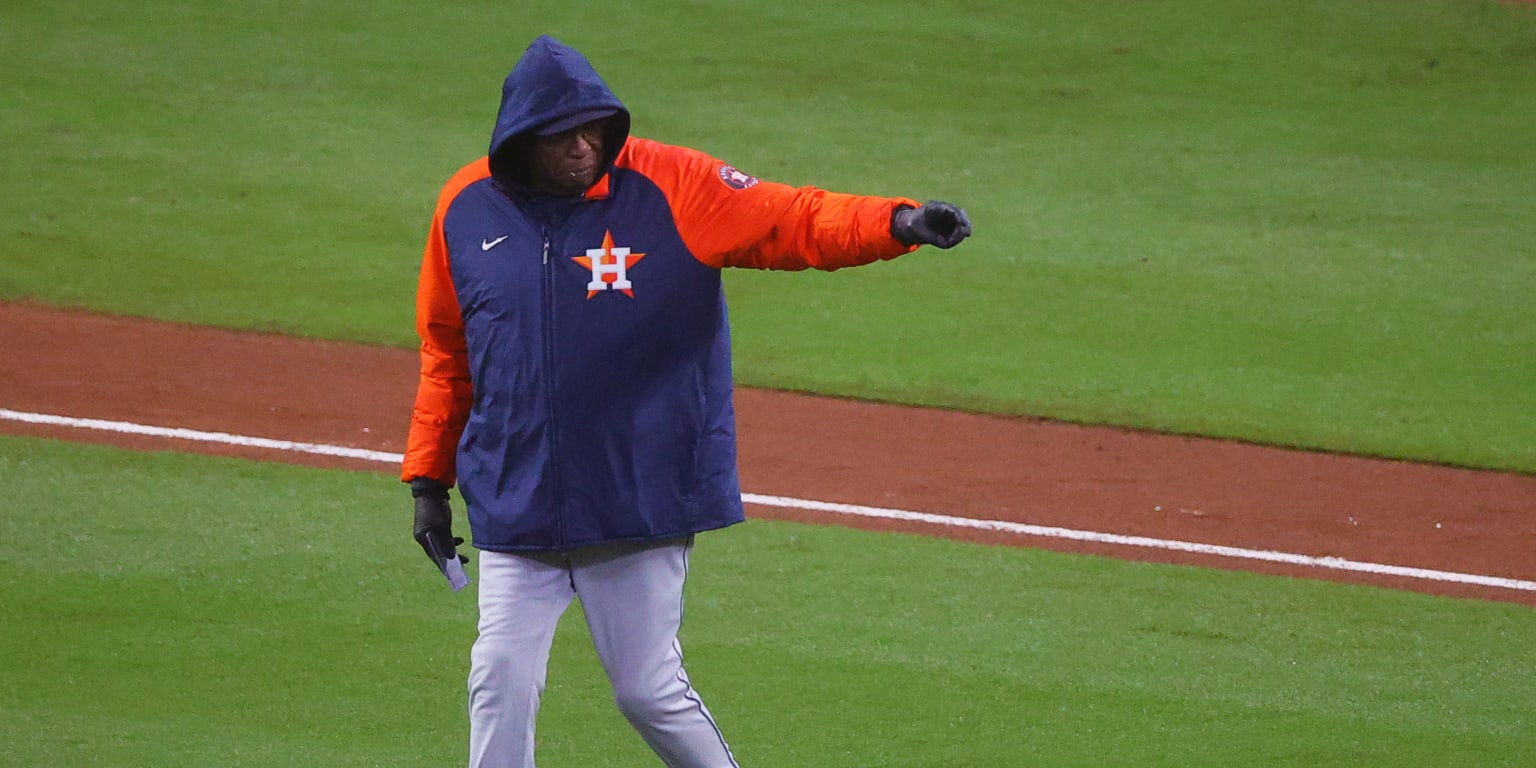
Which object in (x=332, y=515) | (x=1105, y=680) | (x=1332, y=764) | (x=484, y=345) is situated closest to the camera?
(x=484, y=345)

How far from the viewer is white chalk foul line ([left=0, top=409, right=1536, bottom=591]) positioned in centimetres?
677

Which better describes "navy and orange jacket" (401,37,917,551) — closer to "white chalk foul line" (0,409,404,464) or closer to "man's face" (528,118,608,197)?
"man's face" (528,118,608,197)

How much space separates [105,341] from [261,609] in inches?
142

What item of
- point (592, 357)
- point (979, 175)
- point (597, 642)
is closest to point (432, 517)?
point (597, 642)

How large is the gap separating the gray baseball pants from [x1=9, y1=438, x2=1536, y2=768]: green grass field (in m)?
0.96

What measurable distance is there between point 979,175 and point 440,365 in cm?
815

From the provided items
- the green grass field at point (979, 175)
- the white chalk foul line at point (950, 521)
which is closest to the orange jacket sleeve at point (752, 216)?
the white chalk foul line at point (950, 521)

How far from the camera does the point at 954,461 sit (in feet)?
25.8

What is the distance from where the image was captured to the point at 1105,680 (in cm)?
557

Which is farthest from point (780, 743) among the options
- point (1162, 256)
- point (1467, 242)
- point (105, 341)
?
point (1467, 242)

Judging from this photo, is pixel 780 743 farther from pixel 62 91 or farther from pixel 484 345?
pixel 62 91

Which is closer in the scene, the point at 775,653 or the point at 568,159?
the point at 568,159

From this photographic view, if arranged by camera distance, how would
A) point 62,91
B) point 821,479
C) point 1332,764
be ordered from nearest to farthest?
point 1332,764 < point 821,479 < point 62,91

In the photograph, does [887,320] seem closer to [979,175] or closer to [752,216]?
[979,175]
